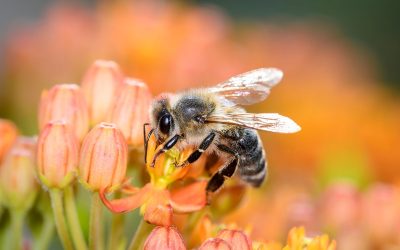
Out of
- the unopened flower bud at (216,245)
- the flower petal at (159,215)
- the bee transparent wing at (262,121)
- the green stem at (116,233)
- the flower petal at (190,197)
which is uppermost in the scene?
the bee transparent wing at (262,121)

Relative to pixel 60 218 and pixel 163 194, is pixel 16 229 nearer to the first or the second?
pixel 60 218

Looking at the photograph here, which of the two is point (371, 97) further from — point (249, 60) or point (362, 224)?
point (362, 224)

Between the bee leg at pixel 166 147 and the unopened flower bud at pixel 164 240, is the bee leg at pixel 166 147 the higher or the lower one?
the higher one

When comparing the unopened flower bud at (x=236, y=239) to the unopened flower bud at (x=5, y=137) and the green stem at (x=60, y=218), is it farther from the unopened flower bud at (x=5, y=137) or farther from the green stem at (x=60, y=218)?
the unopened flower bud at (x=5, y=137)

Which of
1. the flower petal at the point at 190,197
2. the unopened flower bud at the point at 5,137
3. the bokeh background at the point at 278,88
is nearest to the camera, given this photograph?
the flower petal at the point at 190,197

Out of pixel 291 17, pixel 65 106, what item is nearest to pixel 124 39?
pixel 65 106

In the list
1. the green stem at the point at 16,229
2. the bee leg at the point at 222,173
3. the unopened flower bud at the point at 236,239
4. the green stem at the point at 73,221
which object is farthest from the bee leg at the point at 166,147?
the green stem at the point at 16,229

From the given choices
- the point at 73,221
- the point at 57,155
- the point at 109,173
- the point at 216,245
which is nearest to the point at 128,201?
the point at 109,173
